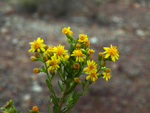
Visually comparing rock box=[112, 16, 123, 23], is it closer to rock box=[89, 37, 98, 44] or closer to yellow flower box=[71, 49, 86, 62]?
rock box=[89, 37, 98, 44]

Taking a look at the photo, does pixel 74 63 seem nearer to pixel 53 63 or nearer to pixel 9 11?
pixel 53 63

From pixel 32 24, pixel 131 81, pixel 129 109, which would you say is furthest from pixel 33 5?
pixel 129 109

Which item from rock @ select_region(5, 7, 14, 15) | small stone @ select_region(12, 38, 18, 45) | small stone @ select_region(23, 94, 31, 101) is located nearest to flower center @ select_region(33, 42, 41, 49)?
small stone @ select_region(23, 94, 31, 101)

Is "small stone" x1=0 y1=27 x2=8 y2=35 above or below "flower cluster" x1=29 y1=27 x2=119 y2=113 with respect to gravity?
above

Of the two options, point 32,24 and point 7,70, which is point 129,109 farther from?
point 32,24

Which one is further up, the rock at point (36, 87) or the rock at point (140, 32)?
the rock at point (140, 32)

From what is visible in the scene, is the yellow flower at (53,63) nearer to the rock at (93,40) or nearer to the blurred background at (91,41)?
the blurred background at (91,41)

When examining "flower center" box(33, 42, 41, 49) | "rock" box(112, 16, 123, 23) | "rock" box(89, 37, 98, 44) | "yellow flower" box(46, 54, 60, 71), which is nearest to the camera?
"yellow flower" box(46, 54, 60, 71)

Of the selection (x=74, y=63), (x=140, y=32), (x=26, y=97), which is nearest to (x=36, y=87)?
(x=26, y=97)

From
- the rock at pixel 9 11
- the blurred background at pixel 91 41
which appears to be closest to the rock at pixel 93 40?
the blurred background at pixel 91 41
